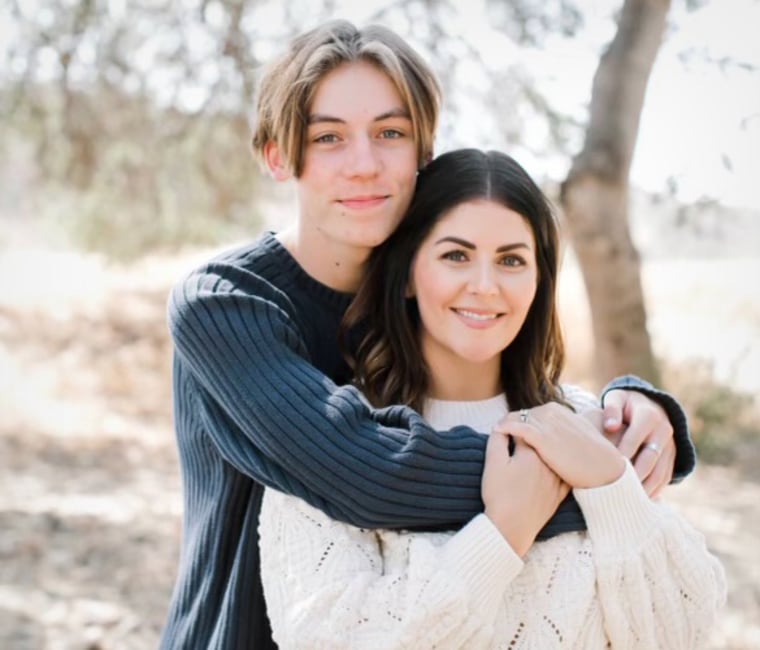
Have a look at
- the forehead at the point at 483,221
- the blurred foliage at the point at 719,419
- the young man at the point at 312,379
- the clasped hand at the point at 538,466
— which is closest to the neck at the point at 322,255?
the young man at the point at 312,379

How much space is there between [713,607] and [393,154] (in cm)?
120

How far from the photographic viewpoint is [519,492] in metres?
1.88

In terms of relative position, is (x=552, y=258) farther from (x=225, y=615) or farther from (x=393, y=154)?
(x=225, y=615)

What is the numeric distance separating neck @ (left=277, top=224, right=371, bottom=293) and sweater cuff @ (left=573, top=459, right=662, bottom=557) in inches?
31.8

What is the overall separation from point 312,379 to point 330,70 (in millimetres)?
770

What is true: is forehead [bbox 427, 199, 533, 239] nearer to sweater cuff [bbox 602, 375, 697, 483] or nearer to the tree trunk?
sweater cuff [bbox 602, 375, 697, 483]

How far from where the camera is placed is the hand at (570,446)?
76.4 inches

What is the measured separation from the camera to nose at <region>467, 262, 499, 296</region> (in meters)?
2.14

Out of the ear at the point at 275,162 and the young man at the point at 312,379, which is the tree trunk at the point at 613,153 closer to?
the young man at the point at 312,379

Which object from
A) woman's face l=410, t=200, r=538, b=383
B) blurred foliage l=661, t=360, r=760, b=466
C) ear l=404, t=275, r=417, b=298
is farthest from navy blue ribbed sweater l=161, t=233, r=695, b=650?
blurred foliage l=661, t=360, r=760, b=466

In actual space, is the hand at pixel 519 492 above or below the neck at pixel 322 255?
below

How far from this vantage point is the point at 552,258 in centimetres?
237

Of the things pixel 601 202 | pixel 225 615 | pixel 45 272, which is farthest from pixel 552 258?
pixel 45 272

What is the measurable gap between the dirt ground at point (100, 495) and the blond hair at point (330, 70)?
3.17 meters
